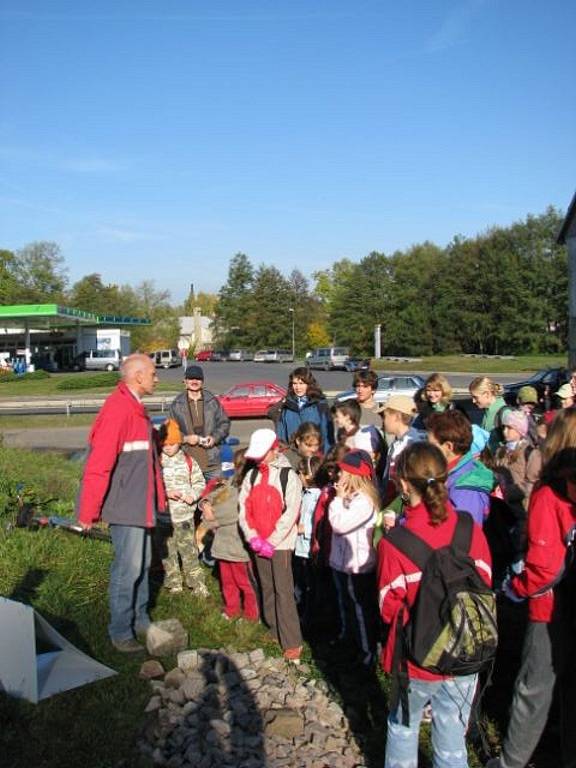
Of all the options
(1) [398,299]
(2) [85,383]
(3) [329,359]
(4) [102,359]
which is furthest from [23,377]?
(1) [398,299]

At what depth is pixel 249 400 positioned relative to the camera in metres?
24.1

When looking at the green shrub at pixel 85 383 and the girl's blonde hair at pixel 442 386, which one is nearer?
the girl's blonde hair at pixel 442 386

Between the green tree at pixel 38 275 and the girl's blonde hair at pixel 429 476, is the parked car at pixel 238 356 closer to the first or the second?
the green tree at pixel 38 275

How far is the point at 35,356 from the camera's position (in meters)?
69.9

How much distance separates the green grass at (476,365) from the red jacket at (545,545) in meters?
49.4

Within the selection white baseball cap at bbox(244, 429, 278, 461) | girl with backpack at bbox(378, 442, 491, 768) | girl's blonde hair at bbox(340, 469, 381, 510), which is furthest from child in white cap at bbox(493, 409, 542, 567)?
white baseball cap at bbox(244, 429, 278, 461)

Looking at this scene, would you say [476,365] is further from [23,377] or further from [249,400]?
[249,400]

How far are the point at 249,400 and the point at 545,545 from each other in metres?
21.1

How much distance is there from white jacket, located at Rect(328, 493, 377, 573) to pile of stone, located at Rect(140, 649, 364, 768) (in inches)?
32.3

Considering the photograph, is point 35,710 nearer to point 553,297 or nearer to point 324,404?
point 324,404

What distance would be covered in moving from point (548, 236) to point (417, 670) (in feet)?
258

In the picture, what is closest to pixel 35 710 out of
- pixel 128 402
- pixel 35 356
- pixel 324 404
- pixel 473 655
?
pixel 128 402

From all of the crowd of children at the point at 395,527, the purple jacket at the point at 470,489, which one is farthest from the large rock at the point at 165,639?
the purple jacket at the point at 470,489

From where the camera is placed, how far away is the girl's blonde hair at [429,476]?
3.14 meters
